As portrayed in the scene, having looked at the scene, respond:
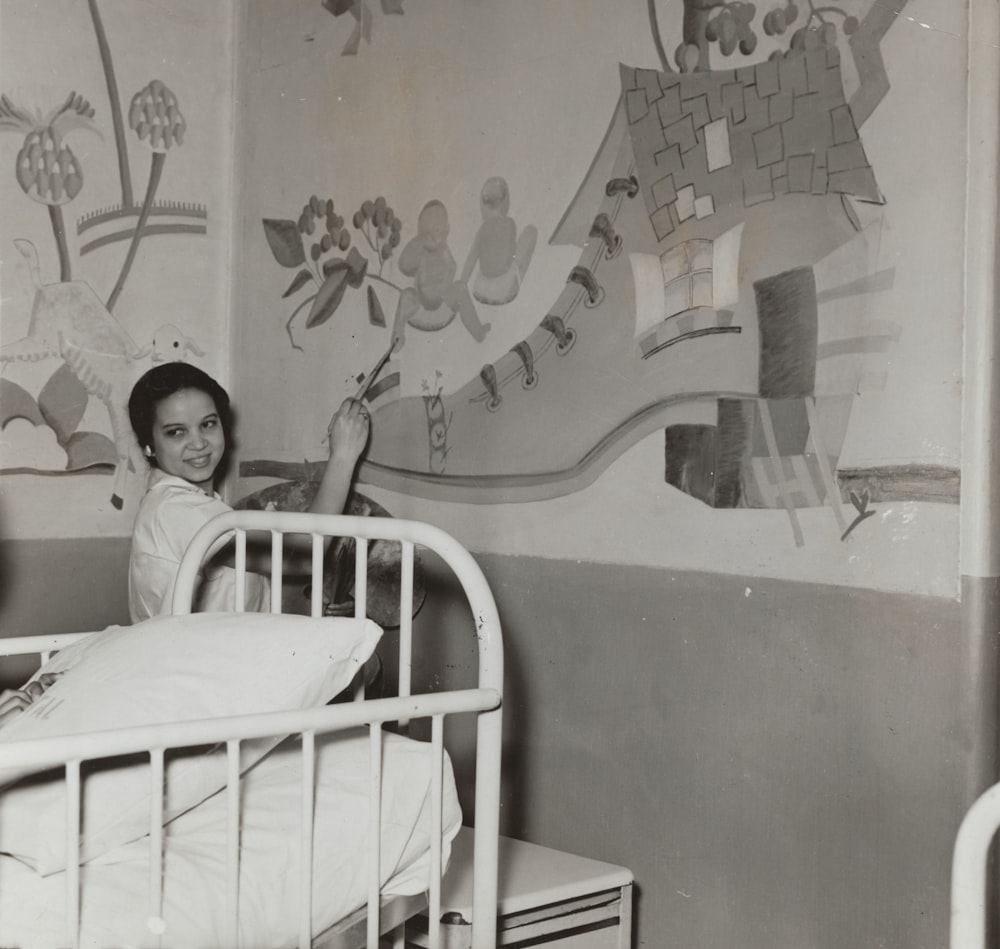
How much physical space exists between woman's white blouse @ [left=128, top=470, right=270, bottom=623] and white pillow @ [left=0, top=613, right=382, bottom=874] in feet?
2.15

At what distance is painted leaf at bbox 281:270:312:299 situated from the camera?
270 cm

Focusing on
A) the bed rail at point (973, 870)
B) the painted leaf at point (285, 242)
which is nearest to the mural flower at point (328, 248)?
the painted leaf at point (285, 242)

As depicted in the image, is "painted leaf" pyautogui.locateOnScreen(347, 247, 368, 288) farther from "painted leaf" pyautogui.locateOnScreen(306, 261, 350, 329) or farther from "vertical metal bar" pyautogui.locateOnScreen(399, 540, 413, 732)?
"vertical metal bar" pyautogui.locateOnScreen(399, 540, 413, 732)

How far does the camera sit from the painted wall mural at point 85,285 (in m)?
2.53

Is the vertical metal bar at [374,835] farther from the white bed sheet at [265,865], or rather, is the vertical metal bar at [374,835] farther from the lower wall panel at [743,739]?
the lower wall panel at [743,739]

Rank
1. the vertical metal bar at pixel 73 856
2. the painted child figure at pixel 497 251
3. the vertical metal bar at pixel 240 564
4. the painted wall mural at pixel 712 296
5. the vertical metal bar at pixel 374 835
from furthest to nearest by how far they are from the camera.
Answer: the painted child figure at pixel 497 251 < the vertical metal bar at pixel 240 564 < the painted wall mural at pixel 712 296 < the vertical metal bar at pixel 374 835 < the vertical metal bar at pixel 73 856

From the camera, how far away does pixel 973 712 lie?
5.27ft

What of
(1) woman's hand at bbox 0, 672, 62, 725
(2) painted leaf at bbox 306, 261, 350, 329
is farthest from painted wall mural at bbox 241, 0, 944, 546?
(1) woman's hand at bbox 0, 672, 62, 725

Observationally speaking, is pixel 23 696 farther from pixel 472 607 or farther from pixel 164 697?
pixel 472 607

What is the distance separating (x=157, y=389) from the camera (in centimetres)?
248

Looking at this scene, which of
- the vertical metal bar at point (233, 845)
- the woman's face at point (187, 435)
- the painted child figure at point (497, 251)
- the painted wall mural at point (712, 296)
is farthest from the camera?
the woman's face at point (187, 435)

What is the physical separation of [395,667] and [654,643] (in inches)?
26.4

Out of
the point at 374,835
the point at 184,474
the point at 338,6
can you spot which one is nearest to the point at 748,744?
the point at 374,835

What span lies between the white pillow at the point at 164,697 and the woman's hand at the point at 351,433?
90 cm
